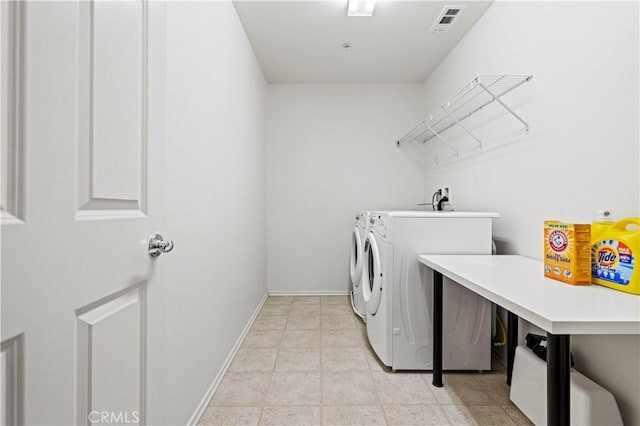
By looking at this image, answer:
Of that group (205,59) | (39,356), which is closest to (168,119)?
(205,59)

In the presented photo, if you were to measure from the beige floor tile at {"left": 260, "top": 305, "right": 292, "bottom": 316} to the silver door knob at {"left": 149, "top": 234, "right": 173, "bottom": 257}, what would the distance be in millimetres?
2312

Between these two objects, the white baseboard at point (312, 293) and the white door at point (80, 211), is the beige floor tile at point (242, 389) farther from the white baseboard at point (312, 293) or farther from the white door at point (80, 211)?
the white baseboard at point (312, 293)

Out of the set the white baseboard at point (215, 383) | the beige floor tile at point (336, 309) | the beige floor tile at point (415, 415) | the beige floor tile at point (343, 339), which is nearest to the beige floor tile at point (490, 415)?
the beige floor tile at point (415, 415)

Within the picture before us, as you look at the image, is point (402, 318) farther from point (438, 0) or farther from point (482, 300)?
point (438, 0)

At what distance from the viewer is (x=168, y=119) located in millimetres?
1241

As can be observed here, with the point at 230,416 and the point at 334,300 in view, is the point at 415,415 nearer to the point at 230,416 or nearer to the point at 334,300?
the point at 230,416

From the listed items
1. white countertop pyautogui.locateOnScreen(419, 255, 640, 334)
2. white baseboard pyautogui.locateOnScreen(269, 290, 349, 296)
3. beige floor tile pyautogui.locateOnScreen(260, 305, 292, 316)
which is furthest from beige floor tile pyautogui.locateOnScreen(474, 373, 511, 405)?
white baseboard pyautogui.locateOnScreen(269, 290, 349, 296)

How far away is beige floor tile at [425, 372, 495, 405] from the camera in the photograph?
5.45 feet

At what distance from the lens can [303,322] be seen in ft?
9.21

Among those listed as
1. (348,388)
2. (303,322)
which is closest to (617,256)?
(348,388)

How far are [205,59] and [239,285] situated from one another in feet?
4.84

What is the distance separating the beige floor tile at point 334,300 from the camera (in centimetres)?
Answer: 339

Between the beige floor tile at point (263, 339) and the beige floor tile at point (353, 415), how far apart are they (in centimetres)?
83

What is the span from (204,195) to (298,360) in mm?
1215
